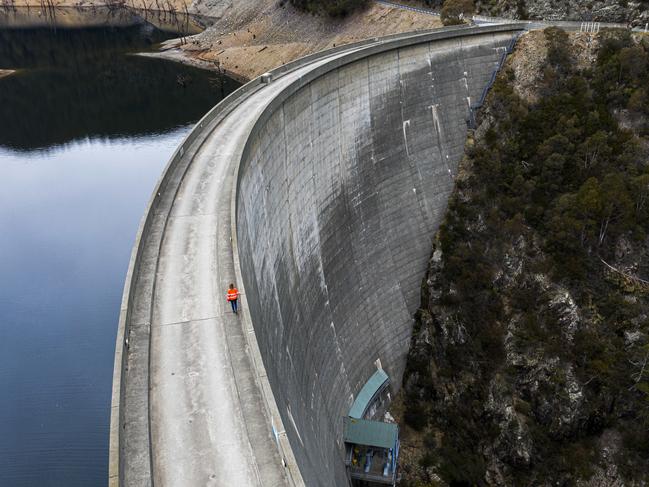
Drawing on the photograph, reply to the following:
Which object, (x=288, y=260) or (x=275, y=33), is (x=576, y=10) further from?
(x=275, y=33)

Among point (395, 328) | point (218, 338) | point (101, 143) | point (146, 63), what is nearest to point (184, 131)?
point (101, 143)

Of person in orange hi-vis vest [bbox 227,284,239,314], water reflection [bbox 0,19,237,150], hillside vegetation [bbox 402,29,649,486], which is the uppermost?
water reflection [bbox 0,19,237,150]

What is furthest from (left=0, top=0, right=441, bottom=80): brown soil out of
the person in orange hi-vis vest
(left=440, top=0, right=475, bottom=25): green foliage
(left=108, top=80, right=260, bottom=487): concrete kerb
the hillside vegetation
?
the person in orange hi-vis vest

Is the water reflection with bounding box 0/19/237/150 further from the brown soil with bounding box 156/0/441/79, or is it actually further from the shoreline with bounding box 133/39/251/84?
the brown soil with bounding box 156/0/441/79

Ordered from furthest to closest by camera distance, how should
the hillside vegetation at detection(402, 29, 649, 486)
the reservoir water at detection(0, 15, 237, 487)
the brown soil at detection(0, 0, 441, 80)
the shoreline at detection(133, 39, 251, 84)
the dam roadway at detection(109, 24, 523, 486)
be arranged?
the shoreline at detection(133, 39, 251, 84) → the brown soil at detection(0, 0, 441, 80) → the hillside vegetation at detection(402, 29, 649, 486) → the reservoir water at detection(0, 15, 237, 487) → the dam roadway at detection(109, 24, 523, 486)

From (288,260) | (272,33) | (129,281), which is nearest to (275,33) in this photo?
(272,33)

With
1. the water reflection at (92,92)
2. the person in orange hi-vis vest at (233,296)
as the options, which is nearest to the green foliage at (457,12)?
the water reflection at (92,92)

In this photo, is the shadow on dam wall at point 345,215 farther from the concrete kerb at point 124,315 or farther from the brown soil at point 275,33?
the brown soil at point 275,33
